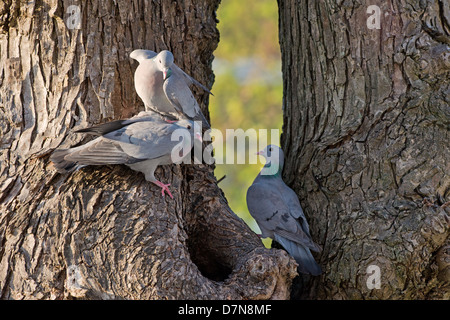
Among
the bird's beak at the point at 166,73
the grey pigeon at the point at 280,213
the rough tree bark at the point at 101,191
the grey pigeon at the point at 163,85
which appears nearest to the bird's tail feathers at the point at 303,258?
the grey pigeon at the point at 280,213

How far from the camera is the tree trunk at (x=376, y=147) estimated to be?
11.1 ft

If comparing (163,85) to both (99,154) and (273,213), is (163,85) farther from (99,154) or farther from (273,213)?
(273,213)

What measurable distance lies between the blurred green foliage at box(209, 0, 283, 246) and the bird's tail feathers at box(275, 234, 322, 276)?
11.3ft

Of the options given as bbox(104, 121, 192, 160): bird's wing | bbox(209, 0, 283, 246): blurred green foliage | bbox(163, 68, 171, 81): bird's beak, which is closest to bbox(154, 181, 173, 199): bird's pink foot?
bbox(104, 121, 192, 160): bird's wing

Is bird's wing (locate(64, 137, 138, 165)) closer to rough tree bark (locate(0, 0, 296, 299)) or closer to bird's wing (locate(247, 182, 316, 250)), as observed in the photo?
rough tree bark (locate(0, 0, 296, 299))

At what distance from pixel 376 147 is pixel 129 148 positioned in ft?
5.05

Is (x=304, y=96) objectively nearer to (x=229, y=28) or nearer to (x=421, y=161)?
(x=421, y=161)

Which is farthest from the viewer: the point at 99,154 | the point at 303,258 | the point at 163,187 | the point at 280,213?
the point at 280,213

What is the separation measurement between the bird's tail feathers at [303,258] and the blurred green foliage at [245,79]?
345 cm

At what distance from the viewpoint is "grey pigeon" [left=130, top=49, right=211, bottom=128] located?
136 inches

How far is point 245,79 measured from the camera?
801 centimetres

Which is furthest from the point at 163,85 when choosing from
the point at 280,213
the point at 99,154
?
the point at 280,213

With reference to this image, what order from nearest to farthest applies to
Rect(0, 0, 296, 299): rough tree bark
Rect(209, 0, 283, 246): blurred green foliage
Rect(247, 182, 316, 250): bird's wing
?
1. Rect(0, 0, 296, 299): rough tree bark
2. Rect(247, 182, 316, 250): bird's wing
3. Rect(209, 0, 283, 246): blurred green foliage

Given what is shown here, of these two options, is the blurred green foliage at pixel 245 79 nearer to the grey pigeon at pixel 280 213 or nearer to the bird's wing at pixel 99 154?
the grey pigeon at pixel 280 213
